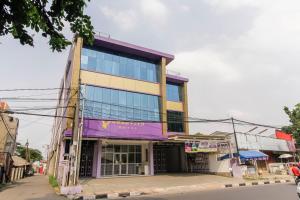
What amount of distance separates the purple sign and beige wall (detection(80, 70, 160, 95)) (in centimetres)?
401

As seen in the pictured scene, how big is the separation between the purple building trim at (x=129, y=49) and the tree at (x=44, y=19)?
16.5 meters

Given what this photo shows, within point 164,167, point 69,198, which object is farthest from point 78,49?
point 164,167

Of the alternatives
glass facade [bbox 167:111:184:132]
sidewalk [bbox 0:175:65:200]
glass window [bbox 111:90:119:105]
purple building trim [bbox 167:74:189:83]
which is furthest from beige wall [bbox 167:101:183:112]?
sidewalk [bbox 0:175:65:200]

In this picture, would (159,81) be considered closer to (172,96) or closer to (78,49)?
(172,96)

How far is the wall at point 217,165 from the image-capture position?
2215 centimetres

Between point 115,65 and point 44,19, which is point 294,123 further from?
point 44,19

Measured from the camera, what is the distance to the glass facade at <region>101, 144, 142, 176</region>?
2149 centimetres

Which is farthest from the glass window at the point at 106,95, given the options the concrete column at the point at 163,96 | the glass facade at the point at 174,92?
the glass facade at the point at 174,92

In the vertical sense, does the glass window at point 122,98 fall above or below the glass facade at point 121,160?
above

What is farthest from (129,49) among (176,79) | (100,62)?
(176,79)

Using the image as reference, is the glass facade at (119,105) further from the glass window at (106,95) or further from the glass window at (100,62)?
the glass window at (100,62)

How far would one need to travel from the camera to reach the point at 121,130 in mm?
19969

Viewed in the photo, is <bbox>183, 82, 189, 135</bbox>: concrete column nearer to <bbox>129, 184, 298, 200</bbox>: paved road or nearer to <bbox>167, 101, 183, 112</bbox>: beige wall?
<bbox>167, 101, 183, 112</bbox>: beige wall

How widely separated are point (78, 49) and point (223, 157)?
16.4m
